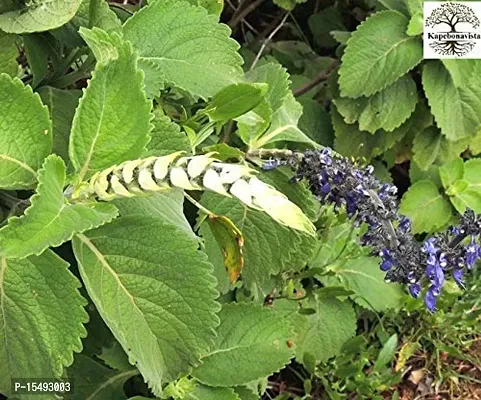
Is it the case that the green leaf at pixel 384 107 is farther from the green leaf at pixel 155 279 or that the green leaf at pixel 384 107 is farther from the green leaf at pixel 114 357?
the green leaf at pixel 155 279

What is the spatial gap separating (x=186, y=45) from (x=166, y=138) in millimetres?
182

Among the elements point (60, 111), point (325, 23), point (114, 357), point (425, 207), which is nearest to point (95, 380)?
point (114, 357)

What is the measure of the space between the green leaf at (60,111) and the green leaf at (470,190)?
1.09 meters

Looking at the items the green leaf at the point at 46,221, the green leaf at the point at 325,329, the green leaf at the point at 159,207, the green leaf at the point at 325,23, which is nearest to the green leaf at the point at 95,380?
the green leaf at the point at 159,207

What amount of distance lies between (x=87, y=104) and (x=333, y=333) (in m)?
1.00

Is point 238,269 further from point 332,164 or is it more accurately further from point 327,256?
point 327,256

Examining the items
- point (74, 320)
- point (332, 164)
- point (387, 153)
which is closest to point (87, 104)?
point (74, 320)

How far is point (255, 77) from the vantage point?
3.94 feet

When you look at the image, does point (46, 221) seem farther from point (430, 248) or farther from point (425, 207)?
point (425, 207)

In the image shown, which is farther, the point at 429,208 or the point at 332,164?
the point at 429,208

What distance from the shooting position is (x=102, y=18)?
0.96 meters

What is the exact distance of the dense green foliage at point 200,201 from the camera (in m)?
0.78

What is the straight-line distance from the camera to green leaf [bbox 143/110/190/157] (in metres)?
0.88

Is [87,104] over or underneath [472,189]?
over
